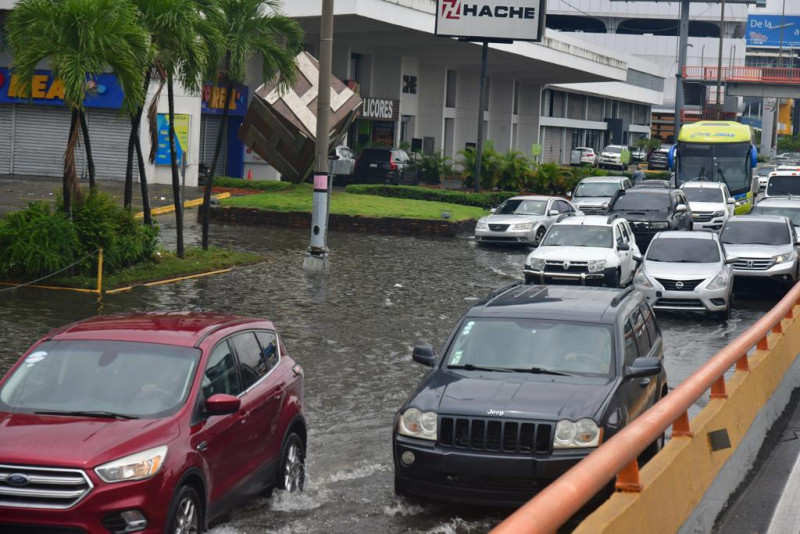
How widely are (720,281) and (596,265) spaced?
3.14m

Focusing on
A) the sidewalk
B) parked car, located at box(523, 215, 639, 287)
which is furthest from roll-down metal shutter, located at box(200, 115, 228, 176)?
parked car, located at box(523, 215, 639, 287)

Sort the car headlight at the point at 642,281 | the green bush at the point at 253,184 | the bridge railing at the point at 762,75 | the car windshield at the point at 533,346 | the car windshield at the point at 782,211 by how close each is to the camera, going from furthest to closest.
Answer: the bridge railing at the point at 762,75 → the green bush at the point at 253,184 → the car windshield at the point at 782,211 → the car headlight at the point at 642,281 → the car windshield at the point at 533,346

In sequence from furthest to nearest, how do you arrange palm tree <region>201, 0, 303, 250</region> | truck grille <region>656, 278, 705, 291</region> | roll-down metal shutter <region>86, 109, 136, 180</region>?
roll-down metal shutter <region>86, 109, 136, 180</region>
palm tree <region>201, 0, 303, 250</region>
truck grille <region>656, 278, 705, 291</region>

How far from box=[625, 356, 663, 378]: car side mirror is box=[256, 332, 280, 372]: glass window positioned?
2981 millimetres

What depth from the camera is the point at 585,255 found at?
24.8m

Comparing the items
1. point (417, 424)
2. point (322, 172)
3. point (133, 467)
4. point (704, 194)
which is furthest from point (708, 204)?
point (133, 467)

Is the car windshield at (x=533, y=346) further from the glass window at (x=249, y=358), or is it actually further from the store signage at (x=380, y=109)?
the store signage at (x=380, y=109)

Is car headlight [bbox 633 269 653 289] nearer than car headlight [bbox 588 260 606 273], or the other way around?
car headlight [bbox 633 269 653 289]

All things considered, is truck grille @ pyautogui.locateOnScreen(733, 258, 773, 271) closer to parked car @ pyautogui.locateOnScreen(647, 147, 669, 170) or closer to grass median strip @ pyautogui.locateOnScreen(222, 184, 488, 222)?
grass median strip @ pyautogui.locateOnScreen(222, 184, 488, 222)

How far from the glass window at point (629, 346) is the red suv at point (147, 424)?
2924 millimetres

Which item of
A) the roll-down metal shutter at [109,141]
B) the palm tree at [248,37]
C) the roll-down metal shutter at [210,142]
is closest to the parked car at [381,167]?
the roll-down metal shutter at [210,142]

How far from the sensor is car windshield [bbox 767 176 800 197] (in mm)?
44906

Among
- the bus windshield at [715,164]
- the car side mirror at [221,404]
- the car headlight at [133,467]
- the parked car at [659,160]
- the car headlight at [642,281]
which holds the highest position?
the parked car at [659,160]

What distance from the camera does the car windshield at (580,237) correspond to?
2567cm
